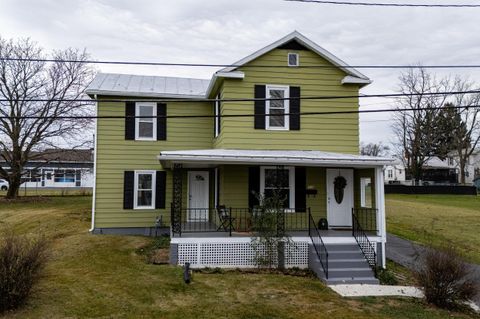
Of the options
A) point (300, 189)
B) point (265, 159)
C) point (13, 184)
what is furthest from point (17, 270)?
point (13, 184)

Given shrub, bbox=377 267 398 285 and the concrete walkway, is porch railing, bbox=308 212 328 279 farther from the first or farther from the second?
the concrete walkway

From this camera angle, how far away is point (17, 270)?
6.92 metres

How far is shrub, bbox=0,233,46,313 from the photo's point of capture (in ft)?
22.4

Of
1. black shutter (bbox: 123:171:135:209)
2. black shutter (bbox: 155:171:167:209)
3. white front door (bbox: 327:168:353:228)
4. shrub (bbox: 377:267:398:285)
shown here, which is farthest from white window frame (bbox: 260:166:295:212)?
black shutter (bbox: 123:171:135:209)

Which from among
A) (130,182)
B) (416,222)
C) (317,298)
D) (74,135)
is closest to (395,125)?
(416,222)

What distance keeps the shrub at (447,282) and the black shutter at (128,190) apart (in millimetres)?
10872

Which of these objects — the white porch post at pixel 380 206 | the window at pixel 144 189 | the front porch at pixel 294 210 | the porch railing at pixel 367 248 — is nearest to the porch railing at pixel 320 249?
the front porch at pixel 294 210

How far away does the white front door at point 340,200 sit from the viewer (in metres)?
13.0

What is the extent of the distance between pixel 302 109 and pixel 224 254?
231 inches

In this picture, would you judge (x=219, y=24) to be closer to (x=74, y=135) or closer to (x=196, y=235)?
(x=196, y=235)

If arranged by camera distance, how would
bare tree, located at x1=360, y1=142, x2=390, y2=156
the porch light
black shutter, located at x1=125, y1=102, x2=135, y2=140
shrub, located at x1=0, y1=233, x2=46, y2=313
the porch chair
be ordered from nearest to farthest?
shrub, located at x1=0, y1=233, x2=46, y2=313
the porch chair
the porch light
black shutter, located at x1=125, y1=102, x2=135, y2=140
bare tree, located at x1=360, y1=142, x2=390, y2=156

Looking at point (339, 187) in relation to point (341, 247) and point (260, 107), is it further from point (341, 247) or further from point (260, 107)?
point (260, 107)

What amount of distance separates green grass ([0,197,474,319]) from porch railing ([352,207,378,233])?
3.27 metres

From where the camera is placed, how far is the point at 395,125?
47.8 metres
